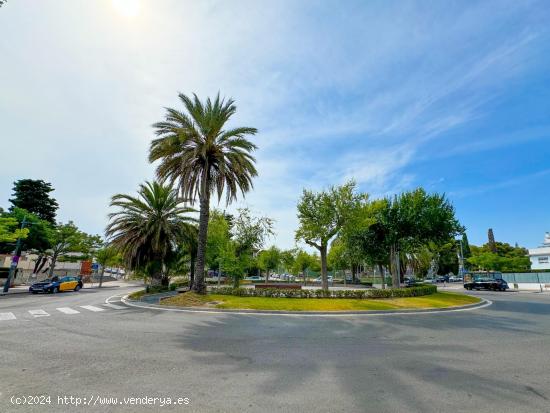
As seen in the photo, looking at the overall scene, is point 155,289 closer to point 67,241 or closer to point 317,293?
point 317,293

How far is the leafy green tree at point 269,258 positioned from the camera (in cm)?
5150

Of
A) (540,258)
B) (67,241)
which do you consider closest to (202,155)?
(67,241)

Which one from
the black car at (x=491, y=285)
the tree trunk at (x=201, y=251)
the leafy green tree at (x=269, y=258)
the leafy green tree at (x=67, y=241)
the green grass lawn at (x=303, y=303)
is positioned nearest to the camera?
the green grass lawn at (x=303, y=303)

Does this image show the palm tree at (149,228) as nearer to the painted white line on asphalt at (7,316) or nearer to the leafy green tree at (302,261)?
the painted white line on asphalt at (7,316)

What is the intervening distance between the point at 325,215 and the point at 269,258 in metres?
29.5

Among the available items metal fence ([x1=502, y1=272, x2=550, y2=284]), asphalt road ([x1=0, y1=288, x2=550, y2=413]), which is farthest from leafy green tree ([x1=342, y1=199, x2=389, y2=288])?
metal fence ([x1=502, y1=272, x2=550, y2=284])

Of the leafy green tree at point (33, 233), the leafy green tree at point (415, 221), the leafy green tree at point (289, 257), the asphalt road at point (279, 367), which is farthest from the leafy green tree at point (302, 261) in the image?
the asphalt road at point (279, 367)

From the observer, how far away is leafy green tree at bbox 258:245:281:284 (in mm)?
51500

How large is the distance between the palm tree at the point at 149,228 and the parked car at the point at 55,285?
31.4 feet

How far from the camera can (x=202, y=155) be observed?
2062cm

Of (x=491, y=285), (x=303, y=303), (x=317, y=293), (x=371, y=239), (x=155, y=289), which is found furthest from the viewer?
(x=491, y=285)

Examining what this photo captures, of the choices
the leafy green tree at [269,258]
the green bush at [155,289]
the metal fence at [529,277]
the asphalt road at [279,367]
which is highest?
the leafy green tree at [269,258]

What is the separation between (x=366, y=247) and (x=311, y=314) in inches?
642

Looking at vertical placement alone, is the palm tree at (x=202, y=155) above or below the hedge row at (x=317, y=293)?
above
